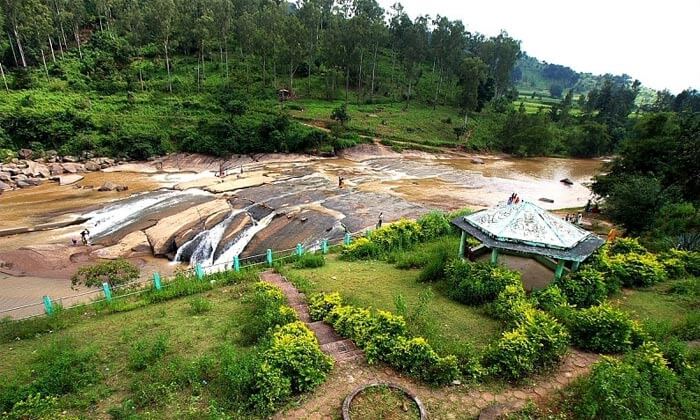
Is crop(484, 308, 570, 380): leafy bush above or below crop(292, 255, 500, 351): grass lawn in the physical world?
above

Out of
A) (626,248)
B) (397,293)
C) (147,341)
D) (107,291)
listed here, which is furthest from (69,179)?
(626,248)

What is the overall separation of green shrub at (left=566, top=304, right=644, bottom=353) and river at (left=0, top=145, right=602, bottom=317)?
1526 centimetres

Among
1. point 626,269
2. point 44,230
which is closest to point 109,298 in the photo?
point 44,230

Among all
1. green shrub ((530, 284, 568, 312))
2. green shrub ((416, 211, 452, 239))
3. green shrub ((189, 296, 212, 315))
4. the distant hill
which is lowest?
green shrub ((189, 296, 212, 315))

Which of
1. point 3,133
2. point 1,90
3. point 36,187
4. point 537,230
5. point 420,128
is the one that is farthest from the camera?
point 420,128

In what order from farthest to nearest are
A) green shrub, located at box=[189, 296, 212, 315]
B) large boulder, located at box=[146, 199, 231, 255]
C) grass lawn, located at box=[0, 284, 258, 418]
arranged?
large boulder, located at box=[146, 199, 231, 255] < green shrub, located at box=[189, 296, 212, 315] < grass lawn, located at box=[0, 284, 258, 418]

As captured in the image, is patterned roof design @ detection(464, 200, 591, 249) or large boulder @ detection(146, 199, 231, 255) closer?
patterned roof design @ detection(464, 200, 591, 249)

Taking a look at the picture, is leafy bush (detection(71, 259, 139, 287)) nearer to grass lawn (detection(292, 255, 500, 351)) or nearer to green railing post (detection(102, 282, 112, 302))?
green railing post (detection(102, 282, 112, 302))

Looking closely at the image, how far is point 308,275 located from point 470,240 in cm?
770

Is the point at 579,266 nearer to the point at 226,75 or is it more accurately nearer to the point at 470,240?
the point at 470,240

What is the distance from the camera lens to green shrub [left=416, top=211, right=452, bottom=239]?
21.6 meters

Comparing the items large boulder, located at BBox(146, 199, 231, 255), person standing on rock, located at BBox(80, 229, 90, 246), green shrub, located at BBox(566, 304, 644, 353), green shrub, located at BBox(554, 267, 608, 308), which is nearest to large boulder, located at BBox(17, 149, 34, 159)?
person standing on rock, located at BBox(80, 229, 90, 246)

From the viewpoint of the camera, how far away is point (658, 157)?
95.6 ft

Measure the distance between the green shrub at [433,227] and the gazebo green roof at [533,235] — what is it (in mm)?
6421
